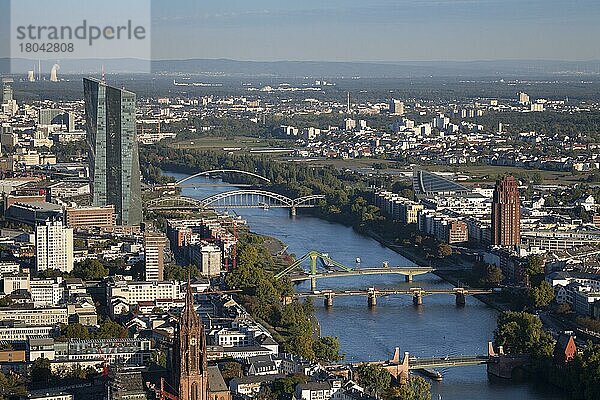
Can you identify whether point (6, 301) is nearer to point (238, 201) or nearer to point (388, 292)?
A: point (388, 292)

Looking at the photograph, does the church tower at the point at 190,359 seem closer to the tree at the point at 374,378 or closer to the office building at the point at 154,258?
the tree at the point at 374,378

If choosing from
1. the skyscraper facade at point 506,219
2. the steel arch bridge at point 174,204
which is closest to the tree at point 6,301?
the skyscraper facade at point 506,219

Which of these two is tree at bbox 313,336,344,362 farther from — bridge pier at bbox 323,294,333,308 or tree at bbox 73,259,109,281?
tree at bbox 73,259,109,281

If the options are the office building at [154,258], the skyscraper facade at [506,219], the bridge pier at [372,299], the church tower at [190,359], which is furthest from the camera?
the skyscraper facade at [506,219]

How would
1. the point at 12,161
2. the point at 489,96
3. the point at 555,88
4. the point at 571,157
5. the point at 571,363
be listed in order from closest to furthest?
1. the point at 571,363
2. the point at 12,161
3. the point at 571,157
4. the point at 489,96
5. the point at 555,88

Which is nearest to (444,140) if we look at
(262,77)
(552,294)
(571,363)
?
(552,294)

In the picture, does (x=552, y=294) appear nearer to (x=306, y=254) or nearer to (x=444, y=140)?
(x=306, y=254)

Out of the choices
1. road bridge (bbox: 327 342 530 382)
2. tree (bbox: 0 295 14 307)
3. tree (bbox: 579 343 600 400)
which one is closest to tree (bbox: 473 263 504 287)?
road bridge (bbox: 327 342 530 382)
